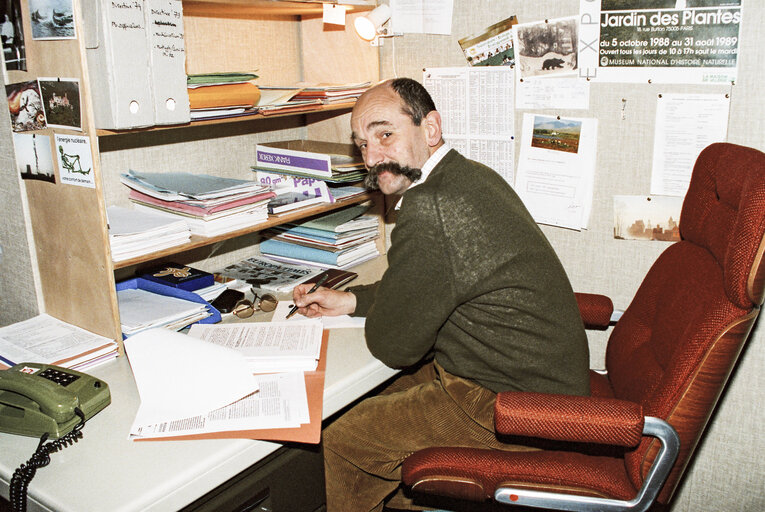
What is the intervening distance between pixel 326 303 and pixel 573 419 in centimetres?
78

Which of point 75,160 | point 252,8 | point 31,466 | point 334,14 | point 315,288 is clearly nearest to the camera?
point 31,466

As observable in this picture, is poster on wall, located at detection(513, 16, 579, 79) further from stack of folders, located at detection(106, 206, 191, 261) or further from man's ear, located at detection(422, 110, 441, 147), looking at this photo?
stack of folders, located at detection(106, 206, 191, 261)

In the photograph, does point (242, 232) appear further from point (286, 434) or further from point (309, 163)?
point (286, 434)

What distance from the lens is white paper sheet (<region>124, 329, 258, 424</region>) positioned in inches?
49.7

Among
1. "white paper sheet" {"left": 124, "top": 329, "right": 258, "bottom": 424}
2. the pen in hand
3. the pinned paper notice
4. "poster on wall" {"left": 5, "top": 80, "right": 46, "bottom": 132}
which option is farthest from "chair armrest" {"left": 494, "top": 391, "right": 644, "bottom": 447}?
the pinned paper notice

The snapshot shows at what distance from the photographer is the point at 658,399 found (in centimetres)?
124

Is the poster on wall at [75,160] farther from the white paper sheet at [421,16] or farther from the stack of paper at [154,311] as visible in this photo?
the white paper sheet at [421,16]

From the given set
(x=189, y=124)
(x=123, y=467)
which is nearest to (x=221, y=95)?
(x=189, y=124)

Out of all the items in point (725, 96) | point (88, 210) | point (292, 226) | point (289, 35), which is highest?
point (289, 35)

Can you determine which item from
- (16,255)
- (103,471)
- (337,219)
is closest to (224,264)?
(337,219)

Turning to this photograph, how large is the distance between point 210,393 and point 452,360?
582mm

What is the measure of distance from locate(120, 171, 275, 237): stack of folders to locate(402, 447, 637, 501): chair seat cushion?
2.56 feet

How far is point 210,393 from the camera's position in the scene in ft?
4.21

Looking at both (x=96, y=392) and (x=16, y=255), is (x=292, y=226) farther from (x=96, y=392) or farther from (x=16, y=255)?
(x=96, y=392)
